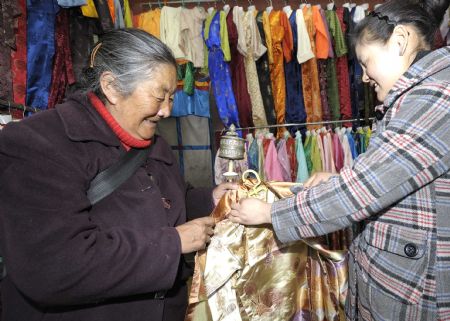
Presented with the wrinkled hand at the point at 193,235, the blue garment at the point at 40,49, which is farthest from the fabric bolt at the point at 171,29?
the wrinkled hand at the point at 193,235

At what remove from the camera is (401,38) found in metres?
1.02

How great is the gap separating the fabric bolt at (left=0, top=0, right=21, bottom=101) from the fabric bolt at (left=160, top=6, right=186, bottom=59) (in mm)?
1423

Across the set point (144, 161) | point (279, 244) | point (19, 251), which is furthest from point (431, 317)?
point (19, 251)

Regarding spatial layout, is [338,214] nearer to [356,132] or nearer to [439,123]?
[439,123]

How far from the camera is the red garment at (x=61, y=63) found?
103 inches

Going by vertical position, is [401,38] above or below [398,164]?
above

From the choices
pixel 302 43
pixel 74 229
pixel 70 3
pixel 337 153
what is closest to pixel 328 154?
pixel 337 153

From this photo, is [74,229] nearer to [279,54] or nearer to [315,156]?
[315,156]

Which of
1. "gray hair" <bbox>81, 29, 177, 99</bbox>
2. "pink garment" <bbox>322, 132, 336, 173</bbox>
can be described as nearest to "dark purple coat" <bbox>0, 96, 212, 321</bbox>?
"gray hair" <bbox>81, 29, 177, 99</bbox>

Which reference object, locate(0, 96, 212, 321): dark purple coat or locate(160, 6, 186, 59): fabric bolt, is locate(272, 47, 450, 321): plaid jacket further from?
locate(160, 6, 186, 59): fabric bolt

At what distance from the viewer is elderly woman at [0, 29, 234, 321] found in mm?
844

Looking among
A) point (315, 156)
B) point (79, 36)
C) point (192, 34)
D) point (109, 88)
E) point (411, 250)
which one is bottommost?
point (315, 156)

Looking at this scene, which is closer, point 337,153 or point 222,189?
point 222,189

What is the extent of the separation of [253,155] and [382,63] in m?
2.45
